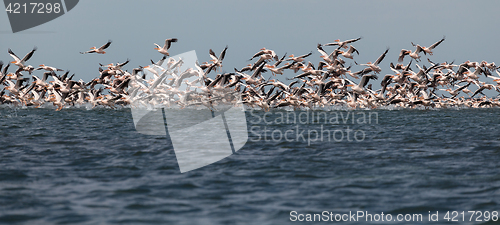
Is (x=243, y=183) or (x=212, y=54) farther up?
(x=212, y=54)

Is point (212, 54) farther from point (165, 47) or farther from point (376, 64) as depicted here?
point (376, 64)

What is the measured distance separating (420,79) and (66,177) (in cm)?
3285

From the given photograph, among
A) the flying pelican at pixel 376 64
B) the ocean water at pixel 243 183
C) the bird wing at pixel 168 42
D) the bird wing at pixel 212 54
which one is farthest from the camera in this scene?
the bird wing at pixel 212 54

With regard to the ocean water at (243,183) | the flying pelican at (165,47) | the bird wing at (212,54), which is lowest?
the ocean water at (243,183)

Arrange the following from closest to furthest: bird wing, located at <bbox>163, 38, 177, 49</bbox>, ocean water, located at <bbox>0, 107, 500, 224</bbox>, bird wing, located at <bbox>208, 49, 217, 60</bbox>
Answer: ocean water, located at <bbox>0, 107, 500, 224</bbox> → bird wing, located at <bbox>163, 38, 177, 49</bbox> → bird wing, located at <bbox>208, 49, 217, 60</bbox>

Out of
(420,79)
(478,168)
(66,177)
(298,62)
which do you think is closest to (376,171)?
(478,168)

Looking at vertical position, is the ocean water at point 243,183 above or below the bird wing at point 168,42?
below

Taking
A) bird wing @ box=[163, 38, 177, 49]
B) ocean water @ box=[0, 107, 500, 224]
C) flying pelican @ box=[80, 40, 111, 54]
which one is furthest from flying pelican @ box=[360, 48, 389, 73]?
flying pelican @ box=[80, 40, 111, 54]

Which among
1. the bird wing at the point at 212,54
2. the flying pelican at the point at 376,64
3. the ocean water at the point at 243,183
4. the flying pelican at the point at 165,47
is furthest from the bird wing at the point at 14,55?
the flying pelican at the point at 376,64

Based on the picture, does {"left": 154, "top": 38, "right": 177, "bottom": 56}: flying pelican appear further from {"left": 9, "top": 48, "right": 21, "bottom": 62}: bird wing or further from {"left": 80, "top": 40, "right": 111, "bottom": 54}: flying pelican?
{"left": 9, "top": 48, "right": 21, "bottom": 62}: bird wing

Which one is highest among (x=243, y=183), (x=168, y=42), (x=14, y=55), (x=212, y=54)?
(x=168, y=42)

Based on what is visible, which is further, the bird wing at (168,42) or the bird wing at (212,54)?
the bird wing at (212,54)

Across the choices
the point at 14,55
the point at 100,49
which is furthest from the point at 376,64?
the point at 14,55

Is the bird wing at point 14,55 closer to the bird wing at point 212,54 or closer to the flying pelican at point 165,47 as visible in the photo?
the flying pelican at point 165,47
